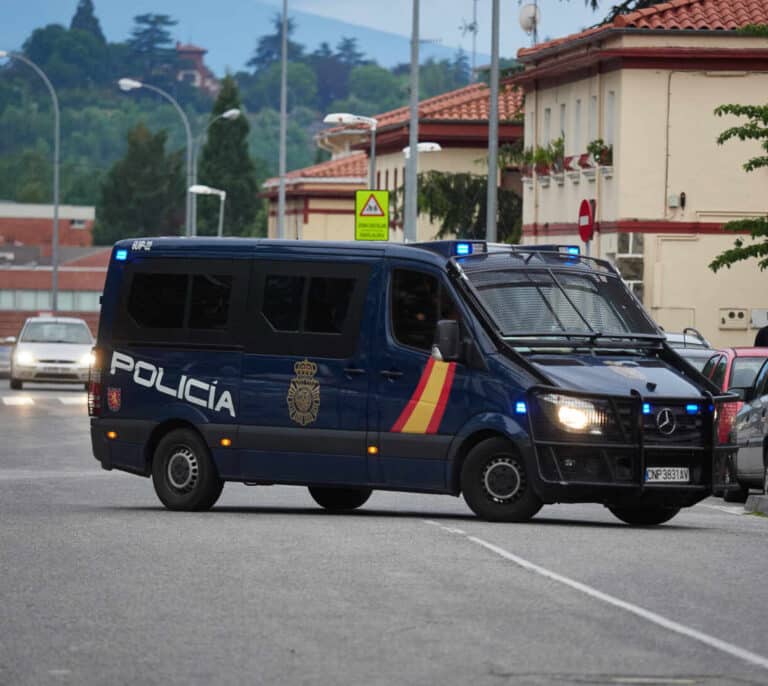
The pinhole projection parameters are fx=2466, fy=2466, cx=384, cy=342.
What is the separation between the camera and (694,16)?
50375 millimetres

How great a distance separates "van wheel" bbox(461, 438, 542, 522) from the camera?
18359 millimetres

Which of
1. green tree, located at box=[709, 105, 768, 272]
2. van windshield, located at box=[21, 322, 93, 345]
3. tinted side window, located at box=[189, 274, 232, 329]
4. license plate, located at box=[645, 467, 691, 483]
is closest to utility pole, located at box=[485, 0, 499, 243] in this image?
green tree, located at box=[709, 105, 768, 272]

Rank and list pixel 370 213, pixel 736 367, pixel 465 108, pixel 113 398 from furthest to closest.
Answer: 1. pixel 465 108
2. pixel 370 213
3. pixel 736 367
4. pixel 113 398

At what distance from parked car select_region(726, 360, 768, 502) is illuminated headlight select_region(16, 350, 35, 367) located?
95.2 ft

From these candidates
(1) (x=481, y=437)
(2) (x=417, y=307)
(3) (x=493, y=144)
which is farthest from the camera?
(3) (x=493, y=144)

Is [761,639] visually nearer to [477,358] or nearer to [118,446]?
[477,358]

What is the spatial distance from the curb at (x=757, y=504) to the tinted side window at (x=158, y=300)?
17.9 ft

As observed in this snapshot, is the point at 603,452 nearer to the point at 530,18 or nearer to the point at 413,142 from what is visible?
the point at 413,142

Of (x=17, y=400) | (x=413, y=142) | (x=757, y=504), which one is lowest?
(x=17, y=400)

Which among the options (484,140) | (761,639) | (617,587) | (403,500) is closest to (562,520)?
(403,500)

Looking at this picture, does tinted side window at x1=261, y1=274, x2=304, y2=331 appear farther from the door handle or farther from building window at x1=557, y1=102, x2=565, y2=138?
building window at x1=557, y1=102, x2=565, y2=138

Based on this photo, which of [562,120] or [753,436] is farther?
[562,120]

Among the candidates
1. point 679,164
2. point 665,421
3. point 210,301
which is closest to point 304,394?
point 210,301

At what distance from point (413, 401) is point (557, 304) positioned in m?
1.34
